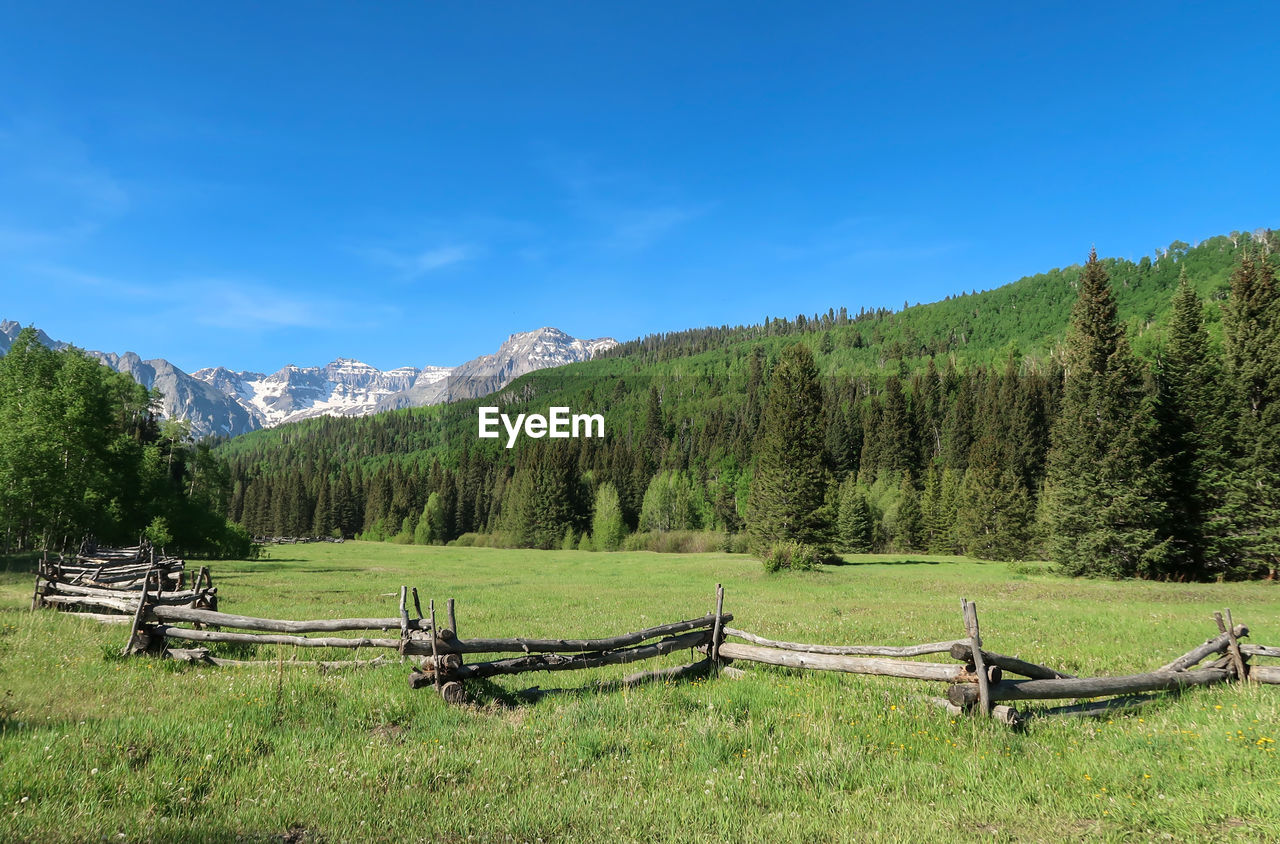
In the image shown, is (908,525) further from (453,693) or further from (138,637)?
(138,637)

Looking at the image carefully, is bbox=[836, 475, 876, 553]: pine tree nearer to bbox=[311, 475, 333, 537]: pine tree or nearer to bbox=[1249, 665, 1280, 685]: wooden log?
bbox=[1249, 665, 1280, 685]: wooden log

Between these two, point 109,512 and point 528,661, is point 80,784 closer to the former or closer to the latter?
point 528,661

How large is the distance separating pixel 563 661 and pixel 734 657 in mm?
3823

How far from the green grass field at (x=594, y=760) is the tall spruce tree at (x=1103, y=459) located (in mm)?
29586

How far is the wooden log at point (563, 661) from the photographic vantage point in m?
10.2

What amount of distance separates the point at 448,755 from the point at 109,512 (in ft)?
176

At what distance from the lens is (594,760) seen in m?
7.58

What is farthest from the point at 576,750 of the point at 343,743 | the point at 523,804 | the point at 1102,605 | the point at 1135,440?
the point at 1135,440

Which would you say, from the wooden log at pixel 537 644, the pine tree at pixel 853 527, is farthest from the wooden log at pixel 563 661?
the pine tree at pixel 853 527

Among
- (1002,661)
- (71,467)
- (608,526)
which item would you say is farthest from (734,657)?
(608,526)

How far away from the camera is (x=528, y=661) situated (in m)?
10.8

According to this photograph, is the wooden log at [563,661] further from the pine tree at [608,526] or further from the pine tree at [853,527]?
the pine tree at [608,526]

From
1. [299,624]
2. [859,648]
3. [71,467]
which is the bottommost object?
[859,648]

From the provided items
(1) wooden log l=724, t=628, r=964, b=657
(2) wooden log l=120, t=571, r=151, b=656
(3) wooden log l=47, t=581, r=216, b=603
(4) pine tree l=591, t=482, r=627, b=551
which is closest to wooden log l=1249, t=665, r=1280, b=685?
(1) wooden log l=724, t=628, r=964, b=657
